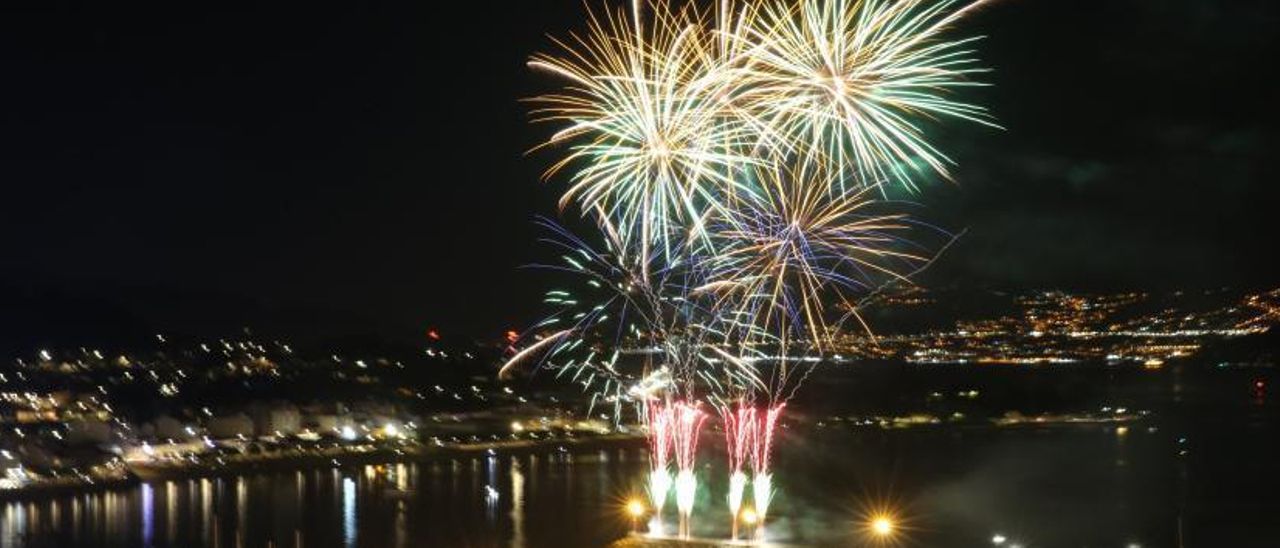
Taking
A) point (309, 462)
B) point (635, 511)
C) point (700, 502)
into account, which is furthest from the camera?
point (309, 462)

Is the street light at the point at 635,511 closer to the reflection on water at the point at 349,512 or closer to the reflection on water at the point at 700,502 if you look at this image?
the reflection on water at the point at 700,502

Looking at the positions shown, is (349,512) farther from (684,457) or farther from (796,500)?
(684,457)

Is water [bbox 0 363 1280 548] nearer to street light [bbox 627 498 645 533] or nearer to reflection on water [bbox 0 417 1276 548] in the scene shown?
reflection on water [bbox 0 417 1276 548]

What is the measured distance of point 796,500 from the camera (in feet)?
84.0

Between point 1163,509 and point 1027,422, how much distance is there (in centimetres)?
3169

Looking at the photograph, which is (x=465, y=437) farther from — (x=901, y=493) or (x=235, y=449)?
(x=901, y=493)

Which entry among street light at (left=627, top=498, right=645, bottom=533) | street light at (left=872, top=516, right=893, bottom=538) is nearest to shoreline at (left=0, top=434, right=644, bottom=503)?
street light at (left=627, top=498, right=645, bottom=533)

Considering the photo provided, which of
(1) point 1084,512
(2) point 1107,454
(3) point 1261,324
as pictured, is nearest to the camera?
(1) point 1084,512

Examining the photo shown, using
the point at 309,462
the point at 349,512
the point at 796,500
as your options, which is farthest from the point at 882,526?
the point at 309,462

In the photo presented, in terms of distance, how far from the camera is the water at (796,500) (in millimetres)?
20094

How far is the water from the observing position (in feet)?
65.9

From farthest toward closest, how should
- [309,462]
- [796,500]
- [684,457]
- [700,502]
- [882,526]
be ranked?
[309,462] → [796,500] → [700,502] → [882,526] → [684,457]

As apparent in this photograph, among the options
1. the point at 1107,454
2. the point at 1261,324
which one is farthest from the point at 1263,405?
the point at 1107,454

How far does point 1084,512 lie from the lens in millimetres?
24344
